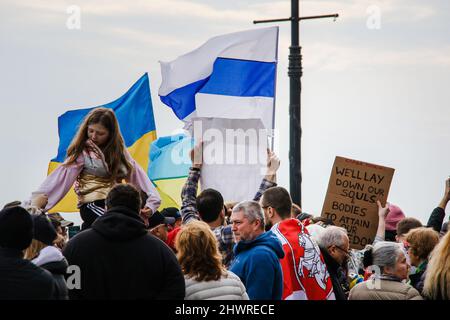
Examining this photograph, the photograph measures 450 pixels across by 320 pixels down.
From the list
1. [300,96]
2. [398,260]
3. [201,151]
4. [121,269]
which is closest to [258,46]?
[300,96]

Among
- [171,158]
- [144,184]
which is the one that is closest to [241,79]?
[171,158]

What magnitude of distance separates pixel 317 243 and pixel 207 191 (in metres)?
1.07

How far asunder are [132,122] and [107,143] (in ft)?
20.4

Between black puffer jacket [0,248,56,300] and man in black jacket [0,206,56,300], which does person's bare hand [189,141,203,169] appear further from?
black puffer jacket [0,248,56,300]

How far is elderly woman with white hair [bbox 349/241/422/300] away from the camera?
25.1ft

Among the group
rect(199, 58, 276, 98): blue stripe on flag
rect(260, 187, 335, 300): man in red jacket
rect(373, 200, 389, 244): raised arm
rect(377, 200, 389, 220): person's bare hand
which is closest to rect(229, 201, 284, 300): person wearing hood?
rect(260, 187, 335, 300): man in red jacket

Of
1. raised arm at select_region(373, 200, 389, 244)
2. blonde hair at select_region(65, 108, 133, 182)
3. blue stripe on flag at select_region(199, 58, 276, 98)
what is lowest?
raised arm at select_region(373, 200, 389, 244)

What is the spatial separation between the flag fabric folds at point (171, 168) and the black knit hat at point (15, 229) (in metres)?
7.07

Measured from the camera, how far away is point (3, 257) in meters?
6.37

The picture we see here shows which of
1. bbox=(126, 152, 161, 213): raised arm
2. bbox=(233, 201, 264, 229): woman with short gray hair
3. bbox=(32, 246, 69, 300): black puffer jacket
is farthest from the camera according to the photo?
bbox=(126, 152, 161, 213): raised arm

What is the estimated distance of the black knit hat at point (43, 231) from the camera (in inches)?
277

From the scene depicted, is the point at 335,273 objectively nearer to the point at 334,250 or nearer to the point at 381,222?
the point at 334,250

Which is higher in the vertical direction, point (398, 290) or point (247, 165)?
point (247, 165)

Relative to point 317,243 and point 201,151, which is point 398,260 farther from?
point 201,151
